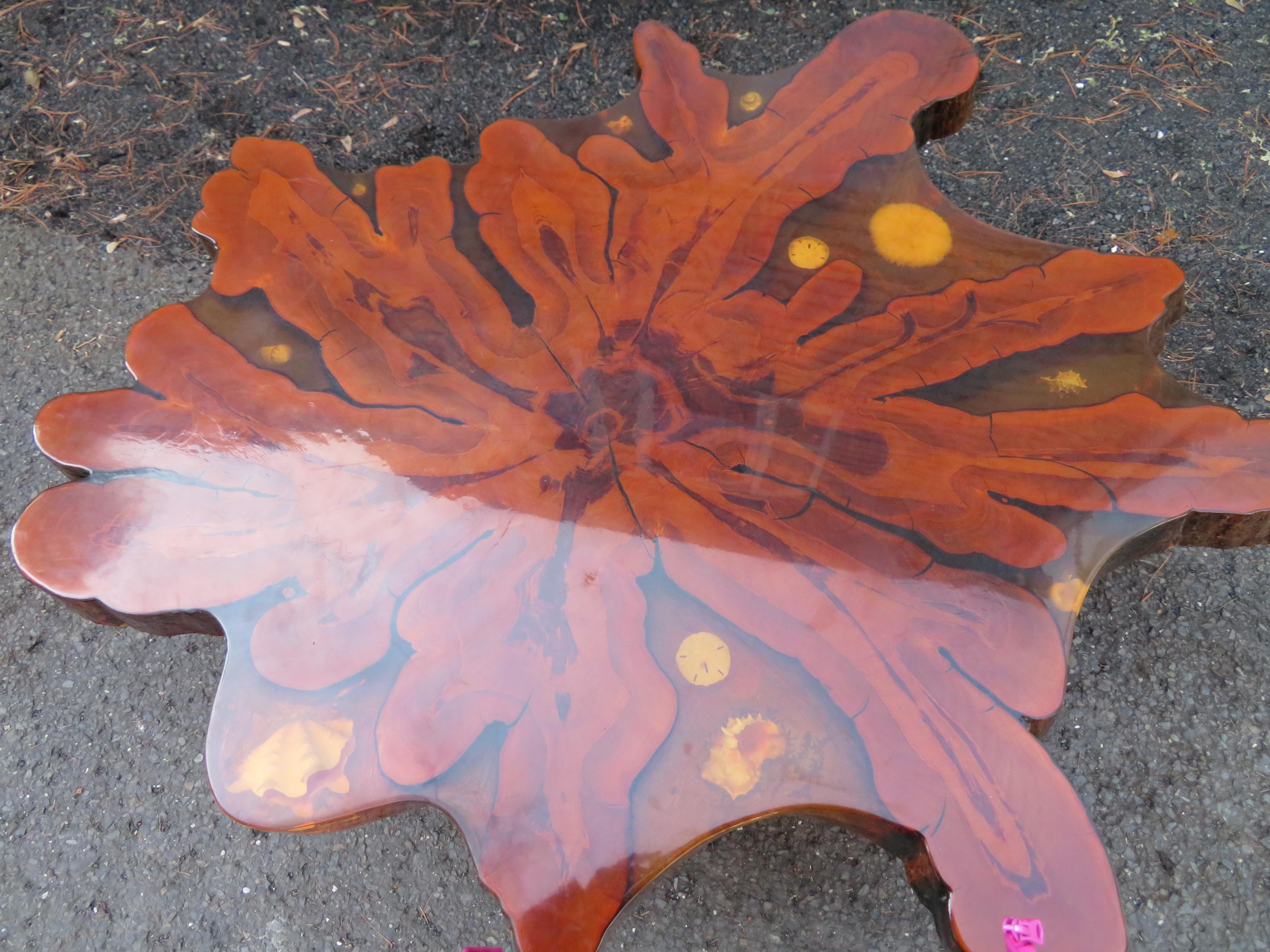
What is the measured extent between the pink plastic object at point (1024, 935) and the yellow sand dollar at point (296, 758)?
2.31ft

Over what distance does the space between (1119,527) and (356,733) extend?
3.05 feet

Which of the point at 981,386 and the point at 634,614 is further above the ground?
the point at 981,386

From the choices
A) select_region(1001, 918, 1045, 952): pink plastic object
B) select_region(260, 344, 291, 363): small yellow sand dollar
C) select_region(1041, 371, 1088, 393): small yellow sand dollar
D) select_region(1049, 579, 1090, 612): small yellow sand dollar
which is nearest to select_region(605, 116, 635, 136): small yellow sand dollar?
select_region(260, 344, 291, 363): small yellow sand dollar

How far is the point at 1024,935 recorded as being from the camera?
0.81m

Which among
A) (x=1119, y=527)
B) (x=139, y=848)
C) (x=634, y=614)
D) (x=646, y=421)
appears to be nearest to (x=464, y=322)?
(x=646, y=421)

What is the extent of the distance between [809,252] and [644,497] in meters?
0.45

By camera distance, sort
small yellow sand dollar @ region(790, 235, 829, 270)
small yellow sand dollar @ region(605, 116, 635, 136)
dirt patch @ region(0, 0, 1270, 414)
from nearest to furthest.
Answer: small yellow sand dollar @ region(790, 235, 829, 270)
small yellow sand dollar @ region(605, 116, 635, 136)
dirt patch @ region(0, 0, 1270, 414)

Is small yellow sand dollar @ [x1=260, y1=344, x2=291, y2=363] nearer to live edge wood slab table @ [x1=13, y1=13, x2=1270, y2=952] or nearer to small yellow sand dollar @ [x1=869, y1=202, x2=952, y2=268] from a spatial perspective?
live edge wood slab table @ [x1=13, y1=13, x2=1270, y2=952]

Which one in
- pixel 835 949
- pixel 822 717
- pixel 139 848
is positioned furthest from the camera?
pixel 139 848

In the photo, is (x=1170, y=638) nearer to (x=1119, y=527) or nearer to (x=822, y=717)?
(x=1119, y=527)

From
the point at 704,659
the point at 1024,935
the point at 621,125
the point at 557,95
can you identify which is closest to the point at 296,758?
the point at 704,659

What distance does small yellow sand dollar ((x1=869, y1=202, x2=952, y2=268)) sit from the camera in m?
1.19

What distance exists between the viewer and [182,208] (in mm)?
2133

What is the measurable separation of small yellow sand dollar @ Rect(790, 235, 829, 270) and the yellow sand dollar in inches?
33.6
